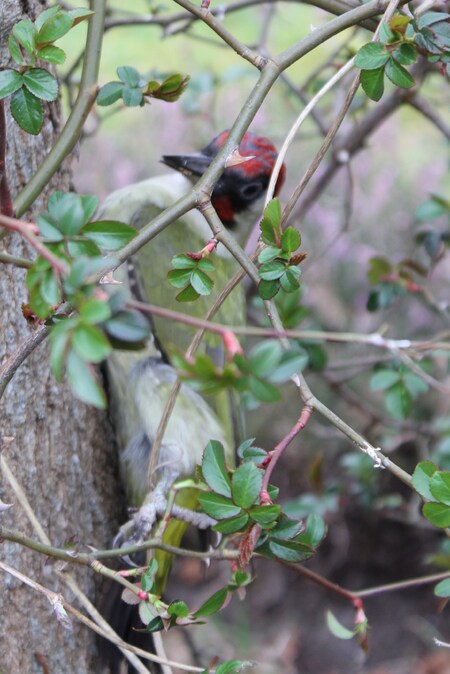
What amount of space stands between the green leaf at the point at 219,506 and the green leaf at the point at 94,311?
1.28ft

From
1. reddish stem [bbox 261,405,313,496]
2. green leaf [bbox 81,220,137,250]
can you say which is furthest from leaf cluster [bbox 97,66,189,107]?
reddish stem [bbox 261,405,313,496]

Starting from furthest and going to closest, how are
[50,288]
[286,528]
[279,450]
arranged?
[286,528], [279,450], [50,288]

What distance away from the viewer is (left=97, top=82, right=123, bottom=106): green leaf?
1183 mm

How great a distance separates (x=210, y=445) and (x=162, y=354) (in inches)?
33.6

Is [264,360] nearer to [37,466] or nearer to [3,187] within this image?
[3,187]

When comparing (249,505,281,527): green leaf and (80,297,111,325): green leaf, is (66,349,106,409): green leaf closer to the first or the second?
(80,297,111,325): green leaf

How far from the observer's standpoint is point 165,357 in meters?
1.82

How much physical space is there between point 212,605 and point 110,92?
709 mm

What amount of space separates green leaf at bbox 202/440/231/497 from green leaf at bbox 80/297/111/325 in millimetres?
356

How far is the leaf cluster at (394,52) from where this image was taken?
1045 millimetres

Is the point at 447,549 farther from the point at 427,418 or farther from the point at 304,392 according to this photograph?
the point at 304,392

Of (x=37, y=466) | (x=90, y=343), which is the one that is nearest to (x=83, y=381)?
(x=90, y=343)

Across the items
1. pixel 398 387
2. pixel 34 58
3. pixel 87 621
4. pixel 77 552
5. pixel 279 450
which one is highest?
pixel 34 58

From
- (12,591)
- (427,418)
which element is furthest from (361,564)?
(12,591)
